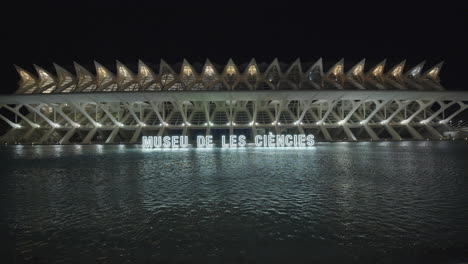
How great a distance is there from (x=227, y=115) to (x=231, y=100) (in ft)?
16.1

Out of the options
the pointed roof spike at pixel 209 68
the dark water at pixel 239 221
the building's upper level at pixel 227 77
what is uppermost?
the pointed roof spike at pixel 209 68

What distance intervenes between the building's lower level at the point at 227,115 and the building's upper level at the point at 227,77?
2917mm

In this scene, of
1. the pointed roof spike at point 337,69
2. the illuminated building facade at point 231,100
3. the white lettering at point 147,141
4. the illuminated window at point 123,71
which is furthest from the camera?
the pointed roof spike at point 337,69

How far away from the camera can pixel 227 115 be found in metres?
43.1

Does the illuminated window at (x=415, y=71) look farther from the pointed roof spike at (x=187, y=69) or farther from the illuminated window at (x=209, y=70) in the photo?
the pointed roof spike at (x=187, y=69)

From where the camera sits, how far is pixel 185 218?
495 centimetres

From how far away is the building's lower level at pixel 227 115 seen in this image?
37344mm

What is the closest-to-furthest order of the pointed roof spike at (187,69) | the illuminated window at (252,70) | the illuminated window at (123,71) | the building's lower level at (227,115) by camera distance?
the building's lower level at (227,115) → the illuminated window at (123,71) → the pointed roof spike at (187,69) → the illuminated window at (252,70)

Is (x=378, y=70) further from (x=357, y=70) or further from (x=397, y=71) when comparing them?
(x=357, y=70)

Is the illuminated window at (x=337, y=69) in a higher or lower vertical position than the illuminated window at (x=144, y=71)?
lower

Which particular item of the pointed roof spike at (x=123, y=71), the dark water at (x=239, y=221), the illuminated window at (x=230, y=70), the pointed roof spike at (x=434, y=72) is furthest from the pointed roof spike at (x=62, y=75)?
the pointed roof spike at (x=434, y=72)

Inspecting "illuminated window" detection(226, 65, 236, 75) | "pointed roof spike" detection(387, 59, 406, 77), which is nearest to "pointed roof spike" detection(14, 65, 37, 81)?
"illuminated window" detection(226, 65, 236, 75)

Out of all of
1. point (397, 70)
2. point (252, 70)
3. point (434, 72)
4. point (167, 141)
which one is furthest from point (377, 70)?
point (167, 141)

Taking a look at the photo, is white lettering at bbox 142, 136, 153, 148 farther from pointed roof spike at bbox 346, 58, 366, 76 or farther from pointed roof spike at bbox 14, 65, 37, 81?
pointed roof spike at bbox 346, 58, 366, 76
